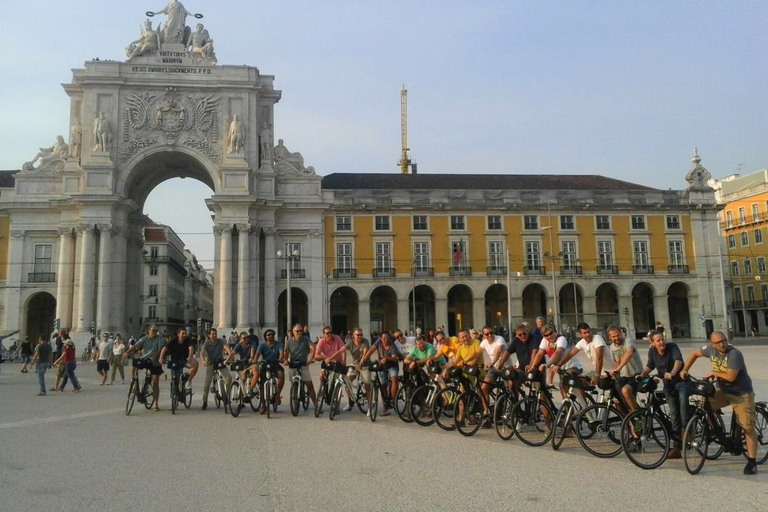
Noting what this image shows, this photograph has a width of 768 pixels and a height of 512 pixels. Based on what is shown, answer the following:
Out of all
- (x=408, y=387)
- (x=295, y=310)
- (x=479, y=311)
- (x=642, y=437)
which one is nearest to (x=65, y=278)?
(x=295, y=310)

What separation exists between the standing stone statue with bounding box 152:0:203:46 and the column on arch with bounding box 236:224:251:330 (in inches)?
611

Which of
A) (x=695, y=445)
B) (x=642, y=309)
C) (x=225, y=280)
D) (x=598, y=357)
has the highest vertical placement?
(x=225, y=280)

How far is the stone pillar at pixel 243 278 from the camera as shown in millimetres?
44406

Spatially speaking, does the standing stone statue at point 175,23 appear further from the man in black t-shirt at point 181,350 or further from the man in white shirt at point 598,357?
the man in white shirt at point 598,357

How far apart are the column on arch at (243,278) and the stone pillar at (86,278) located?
979 cm

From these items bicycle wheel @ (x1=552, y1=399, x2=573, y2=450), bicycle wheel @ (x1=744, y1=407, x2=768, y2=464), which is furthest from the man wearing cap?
bicycle wheel @ (x1=744, y1=407, x2=768, y2=464)

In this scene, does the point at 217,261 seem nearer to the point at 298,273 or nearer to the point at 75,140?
the point at 298,273

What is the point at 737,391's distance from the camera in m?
8.05

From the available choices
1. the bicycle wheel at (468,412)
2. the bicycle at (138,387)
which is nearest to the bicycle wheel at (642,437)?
the bicycle wheel at (468,412)

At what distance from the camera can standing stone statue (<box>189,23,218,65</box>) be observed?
4791cm

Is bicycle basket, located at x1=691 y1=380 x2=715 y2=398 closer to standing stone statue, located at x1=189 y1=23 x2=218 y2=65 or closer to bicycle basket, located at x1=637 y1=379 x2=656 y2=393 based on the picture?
bicycle basket, located at x1=637 y1=379 x2=656 y2=393

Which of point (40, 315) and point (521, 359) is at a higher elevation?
point (40, 315)

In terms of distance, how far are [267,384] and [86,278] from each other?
35033 millimetres

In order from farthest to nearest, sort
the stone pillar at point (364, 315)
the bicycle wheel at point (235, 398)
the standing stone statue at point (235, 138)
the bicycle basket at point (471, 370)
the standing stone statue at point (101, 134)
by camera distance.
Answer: the stone pillar at point (364, 315), the standing stone statue at point (235, 138), the standing stone statue at point (101, 134), the bicycle wheel at point (235, 398), the bicycle basket at point (471, 370)
